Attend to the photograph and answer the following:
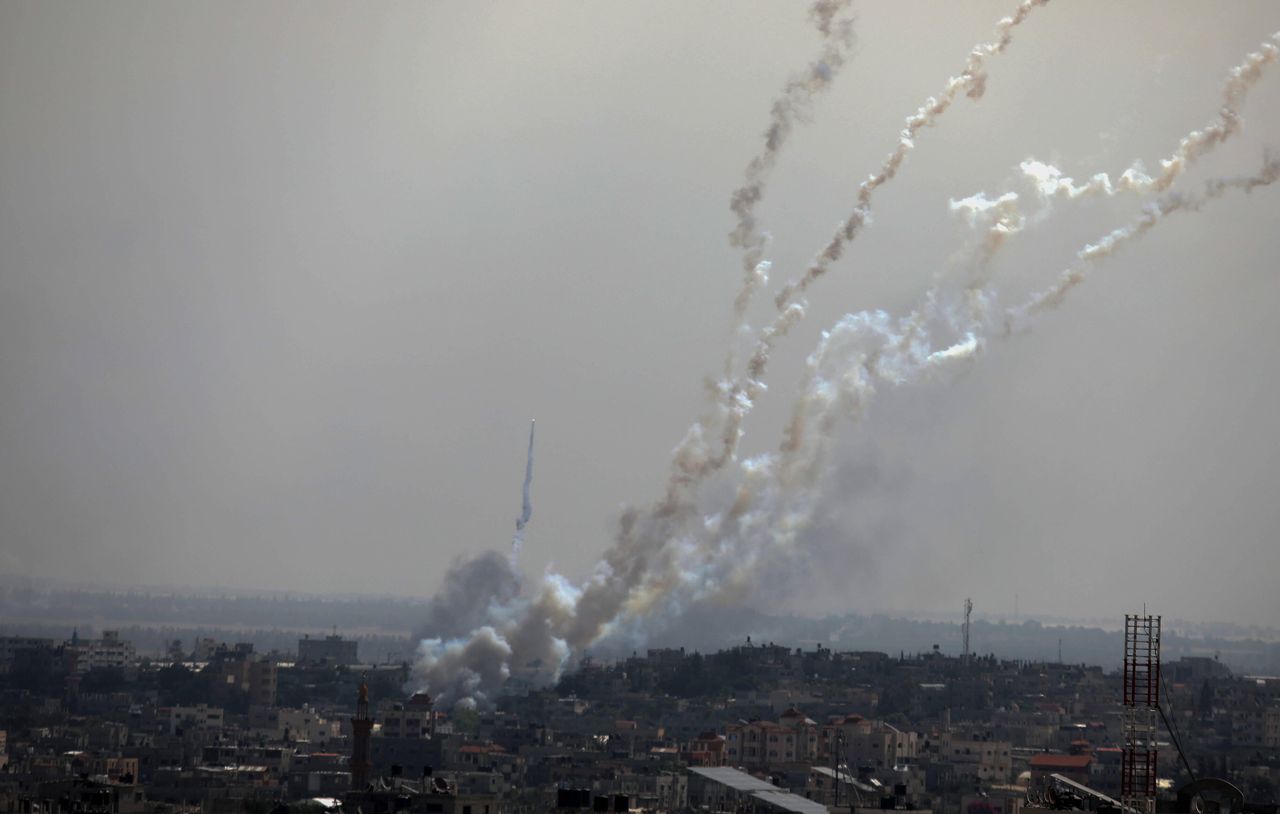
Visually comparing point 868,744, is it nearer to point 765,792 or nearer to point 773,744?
point 773,744

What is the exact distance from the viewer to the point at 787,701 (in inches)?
7082

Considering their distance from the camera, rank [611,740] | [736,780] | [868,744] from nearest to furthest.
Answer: [736,780] < [868,744] < [611,740]

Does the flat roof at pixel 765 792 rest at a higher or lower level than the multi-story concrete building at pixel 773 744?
lower

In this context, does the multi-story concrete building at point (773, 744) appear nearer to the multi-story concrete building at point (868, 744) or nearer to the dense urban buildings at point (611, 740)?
the dense urban buildings at point (611, 740)

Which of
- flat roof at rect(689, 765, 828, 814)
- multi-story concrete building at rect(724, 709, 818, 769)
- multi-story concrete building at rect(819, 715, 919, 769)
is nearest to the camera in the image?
flat roof at rect(689, 765, 828, 814)

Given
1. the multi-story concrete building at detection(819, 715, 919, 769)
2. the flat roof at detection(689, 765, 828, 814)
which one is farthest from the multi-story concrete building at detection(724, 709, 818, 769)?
the flat roof at detection(689, 765, 828, 814)

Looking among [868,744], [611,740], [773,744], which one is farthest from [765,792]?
[611,740]

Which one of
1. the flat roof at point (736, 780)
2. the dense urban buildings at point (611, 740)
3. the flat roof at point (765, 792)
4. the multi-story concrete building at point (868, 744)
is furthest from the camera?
the multi-story concrete building at point (868, 744)

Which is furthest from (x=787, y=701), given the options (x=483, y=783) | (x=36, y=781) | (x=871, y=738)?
(x=36, y=781)

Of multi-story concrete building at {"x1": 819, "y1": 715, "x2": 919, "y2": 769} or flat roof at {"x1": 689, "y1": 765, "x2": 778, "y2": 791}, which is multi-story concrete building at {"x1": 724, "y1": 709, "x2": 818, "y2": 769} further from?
flat roof at {"x1": 689, "y1": 765, "x2": 778, "y2": 791}

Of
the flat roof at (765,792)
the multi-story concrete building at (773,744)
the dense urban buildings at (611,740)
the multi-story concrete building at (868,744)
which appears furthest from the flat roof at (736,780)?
the multi-story concrete building at (868,744)

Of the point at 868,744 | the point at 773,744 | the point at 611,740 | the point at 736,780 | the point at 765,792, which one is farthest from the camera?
the point at 611,740

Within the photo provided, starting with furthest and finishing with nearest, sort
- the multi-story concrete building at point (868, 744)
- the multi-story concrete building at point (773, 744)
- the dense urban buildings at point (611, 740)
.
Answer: the multi-story concrete building at point (868, 744)
the multi-story concrete building at point (773, 744)
the dense urban buildings at point (611, 740)

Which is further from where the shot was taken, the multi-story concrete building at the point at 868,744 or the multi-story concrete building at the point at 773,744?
the multi-story concrete building at the point at 868,744
